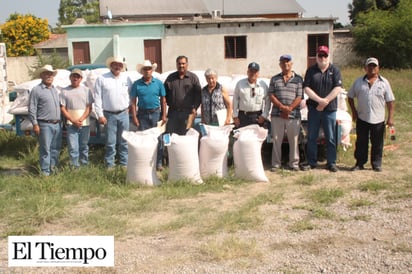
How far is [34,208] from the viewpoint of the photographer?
5.45 m

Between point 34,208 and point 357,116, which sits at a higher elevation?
point 357,116

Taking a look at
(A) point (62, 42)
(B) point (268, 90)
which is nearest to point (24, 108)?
(B) point (268, 90)

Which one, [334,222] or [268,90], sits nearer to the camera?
[334,222]

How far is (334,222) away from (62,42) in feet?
98.1

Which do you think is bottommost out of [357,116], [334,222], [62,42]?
[334,222]

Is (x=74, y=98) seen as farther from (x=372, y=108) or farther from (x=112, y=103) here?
(x=372, y=108)

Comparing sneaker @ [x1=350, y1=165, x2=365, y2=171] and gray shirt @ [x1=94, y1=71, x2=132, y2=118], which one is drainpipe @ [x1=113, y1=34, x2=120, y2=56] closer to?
gray shirt @ [x1=94, y1=71, x2=132, y2=118]

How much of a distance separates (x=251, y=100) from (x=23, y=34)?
34066 millimetres

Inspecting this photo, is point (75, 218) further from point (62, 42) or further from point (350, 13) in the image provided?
point (350, 13)

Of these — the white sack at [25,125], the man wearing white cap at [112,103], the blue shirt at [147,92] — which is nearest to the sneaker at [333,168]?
the blue shirt at [147,92]

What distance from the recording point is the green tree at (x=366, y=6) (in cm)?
3616

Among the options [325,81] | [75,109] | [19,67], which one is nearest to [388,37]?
[19,67]

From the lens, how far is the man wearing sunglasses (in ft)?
22.5

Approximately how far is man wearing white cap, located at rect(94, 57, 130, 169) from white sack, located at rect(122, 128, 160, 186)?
61cm
